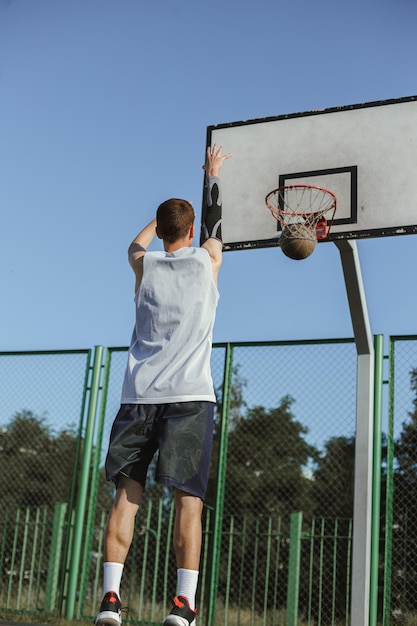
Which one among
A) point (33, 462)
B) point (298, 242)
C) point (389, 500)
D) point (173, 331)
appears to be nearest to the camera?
point (173, 331)

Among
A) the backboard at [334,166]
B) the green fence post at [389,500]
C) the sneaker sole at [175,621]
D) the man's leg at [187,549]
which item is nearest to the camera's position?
the sneaker sole at [175,621]

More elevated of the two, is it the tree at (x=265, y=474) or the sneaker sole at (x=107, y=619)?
the tree at (x=265, y=474)

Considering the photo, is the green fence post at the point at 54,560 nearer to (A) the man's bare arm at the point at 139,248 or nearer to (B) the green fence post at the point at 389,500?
(B) the green fence post at the point at 389,500

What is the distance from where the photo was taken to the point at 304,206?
6160 millimetres

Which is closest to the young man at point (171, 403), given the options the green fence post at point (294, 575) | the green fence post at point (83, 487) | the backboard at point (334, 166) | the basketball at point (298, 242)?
the basketball at point (298, 242)

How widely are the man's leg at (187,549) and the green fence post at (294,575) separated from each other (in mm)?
4158

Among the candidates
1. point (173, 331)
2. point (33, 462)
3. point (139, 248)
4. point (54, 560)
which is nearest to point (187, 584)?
point (173, 331)

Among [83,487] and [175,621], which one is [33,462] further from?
[175,621]

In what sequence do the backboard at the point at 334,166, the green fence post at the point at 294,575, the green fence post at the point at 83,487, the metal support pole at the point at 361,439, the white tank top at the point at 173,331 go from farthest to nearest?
1. the green fence post at the point at 83,487
2. the green fence post at the point at 294,575
3. the backboard at the point at 334,166
4. the metal support pole at the point at 361,439
5. the white tank top at the point at 173,331

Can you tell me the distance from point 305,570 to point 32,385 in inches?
178

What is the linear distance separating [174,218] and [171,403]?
814 millimetres

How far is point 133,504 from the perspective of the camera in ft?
9.85

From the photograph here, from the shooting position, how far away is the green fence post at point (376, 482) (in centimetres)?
619

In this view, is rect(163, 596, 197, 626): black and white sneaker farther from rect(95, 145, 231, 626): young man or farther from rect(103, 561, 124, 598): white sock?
rect(103, 561, 124, 598): white sock
